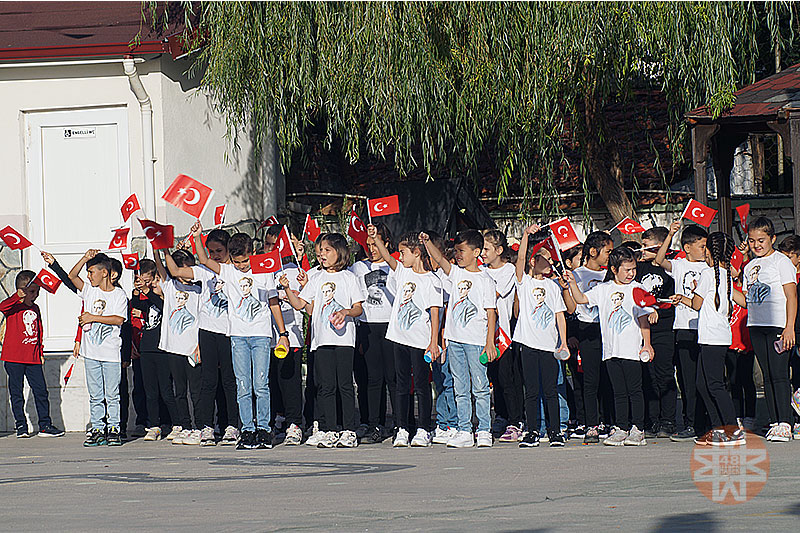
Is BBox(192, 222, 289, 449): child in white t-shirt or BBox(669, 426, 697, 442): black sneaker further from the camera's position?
BBox(192, 222, 289, 449): child in white t-shirt

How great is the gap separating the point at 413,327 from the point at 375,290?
757mm

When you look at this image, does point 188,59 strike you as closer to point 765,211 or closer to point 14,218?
point 14,218

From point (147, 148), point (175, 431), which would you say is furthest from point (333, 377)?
point (147, 148)

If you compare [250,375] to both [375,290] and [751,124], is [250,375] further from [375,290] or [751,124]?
[751,124]

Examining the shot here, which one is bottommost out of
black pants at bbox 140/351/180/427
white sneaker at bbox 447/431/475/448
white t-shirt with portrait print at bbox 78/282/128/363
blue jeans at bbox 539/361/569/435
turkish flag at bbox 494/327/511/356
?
white sneaker at bbox 447/431/475/448

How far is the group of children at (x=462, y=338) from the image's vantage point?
9.41 m

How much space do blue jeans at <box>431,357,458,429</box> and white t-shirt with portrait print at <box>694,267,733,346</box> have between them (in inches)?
85.6

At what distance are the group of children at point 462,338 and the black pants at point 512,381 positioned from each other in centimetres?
1

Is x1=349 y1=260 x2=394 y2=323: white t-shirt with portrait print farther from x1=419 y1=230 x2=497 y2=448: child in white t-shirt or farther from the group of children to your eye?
x1=419 y1=230 x2=497 y2=448: child in white t-shirt

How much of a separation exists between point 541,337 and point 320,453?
201 centimetres

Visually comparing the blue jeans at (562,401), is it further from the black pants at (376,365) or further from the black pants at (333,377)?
the black pants at (333,377)

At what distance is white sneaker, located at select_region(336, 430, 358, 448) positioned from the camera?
9664mm

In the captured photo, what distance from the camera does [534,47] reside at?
12797 millimetres

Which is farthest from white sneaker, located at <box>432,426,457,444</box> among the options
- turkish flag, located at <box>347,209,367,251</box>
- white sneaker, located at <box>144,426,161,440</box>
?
white sneaker, located at <box>144,426,161,440</box>
